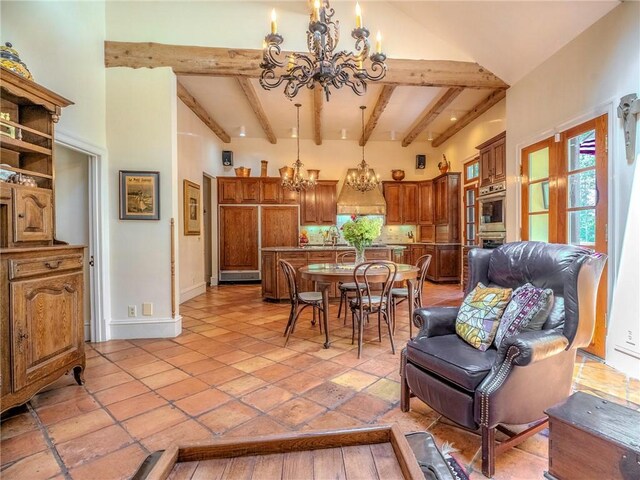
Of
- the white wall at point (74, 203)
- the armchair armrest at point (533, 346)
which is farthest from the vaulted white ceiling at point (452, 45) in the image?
the armchair armrest at point (533, 346)

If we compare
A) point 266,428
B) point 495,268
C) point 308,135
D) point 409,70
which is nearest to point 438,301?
point 495,268

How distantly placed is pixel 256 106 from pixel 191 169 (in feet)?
5.31

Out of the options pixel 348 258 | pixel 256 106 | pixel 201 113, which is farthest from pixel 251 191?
pixel 348 258

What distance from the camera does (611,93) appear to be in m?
2.70

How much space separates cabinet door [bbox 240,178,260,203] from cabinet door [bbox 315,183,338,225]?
1386 millimetres

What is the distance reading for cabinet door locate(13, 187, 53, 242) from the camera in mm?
2018

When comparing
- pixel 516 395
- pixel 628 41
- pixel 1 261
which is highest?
pixel 628 41

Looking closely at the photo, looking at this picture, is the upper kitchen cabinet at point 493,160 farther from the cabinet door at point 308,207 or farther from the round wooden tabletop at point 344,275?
the cabinet door at point 308,207

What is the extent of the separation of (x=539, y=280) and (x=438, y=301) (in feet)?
11.0

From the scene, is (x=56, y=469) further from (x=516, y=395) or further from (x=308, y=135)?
(x=308, y=135)

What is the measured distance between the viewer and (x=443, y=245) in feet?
22.6

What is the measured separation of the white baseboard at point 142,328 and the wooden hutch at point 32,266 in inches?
42.2

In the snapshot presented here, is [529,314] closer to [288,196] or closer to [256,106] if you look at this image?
[256,106]

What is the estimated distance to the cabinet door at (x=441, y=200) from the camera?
689 cm
